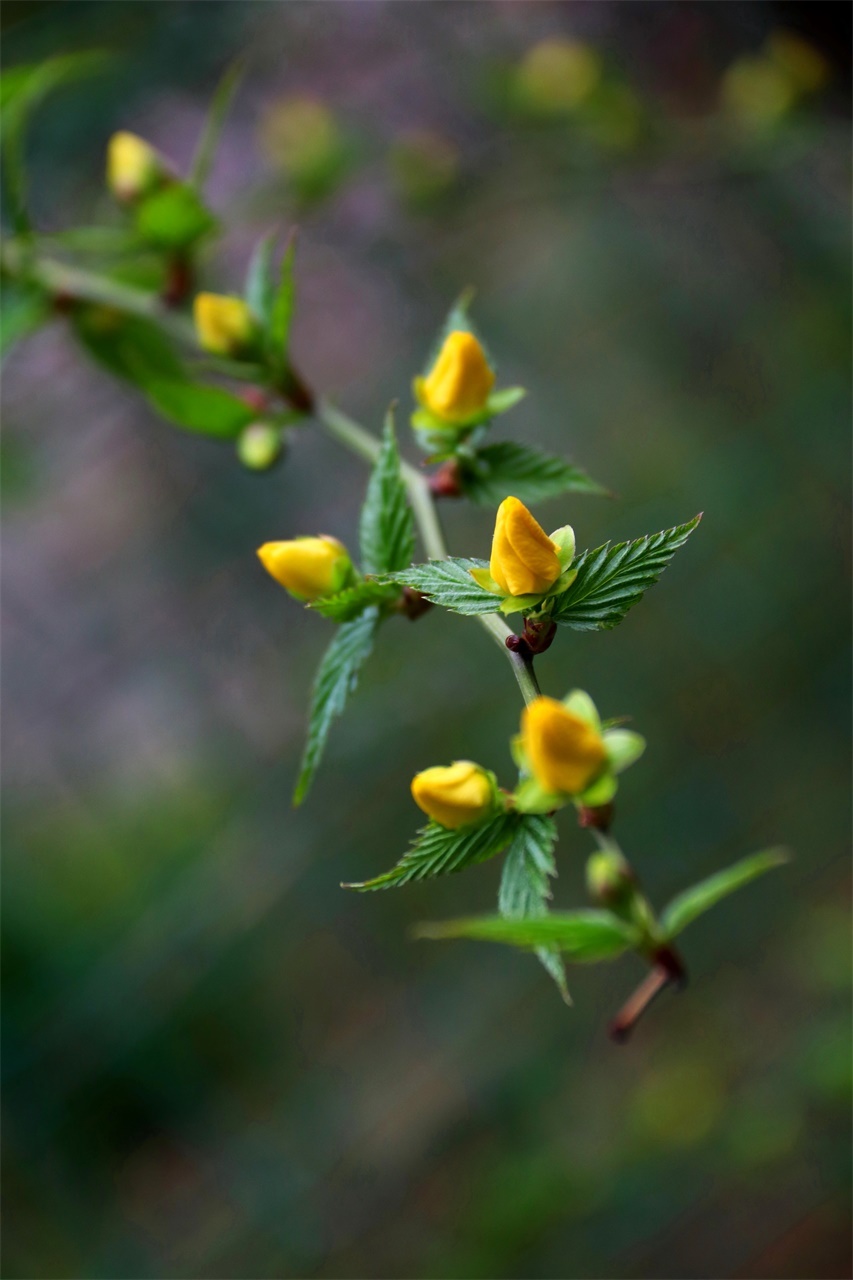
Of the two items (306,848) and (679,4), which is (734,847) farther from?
(679,4)

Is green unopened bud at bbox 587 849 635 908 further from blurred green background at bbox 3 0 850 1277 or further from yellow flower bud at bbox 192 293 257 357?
blurred green background at bbox 3 0 850 1277

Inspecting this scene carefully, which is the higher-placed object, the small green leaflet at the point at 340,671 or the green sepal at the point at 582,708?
the small green leaflet at the point at 340,671

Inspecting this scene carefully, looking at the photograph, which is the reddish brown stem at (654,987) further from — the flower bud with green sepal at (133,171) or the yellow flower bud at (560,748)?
the flower bud with green sepal at (133,171)

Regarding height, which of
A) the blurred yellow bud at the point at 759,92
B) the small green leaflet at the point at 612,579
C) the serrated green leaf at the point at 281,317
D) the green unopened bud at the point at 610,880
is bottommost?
the blurred yellow bud at the point at 759,92

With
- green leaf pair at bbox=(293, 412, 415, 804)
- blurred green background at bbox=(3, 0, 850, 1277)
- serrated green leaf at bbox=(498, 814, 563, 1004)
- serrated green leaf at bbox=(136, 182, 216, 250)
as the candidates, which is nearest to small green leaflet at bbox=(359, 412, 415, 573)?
green leaf pair at bbox=(293, 412, 415, 804)

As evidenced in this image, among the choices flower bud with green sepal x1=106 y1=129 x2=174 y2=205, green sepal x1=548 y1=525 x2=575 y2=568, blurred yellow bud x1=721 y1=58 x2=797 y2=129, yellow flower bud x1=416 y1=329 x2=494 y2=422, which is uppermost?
flower bud with green sepal x1=106 y1=129 x2=174 y2=205

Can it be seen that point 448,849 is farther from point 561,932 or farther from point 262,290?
point 262,290

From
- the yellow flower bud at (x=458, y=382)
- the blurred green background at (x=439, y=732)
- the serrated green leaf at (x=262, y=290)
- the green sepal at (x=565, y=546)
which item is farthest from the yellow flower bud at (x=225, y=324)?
the blurred green background at (x=439, y=732)

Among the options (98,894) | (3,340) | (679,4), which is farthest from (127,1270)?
(679,4)
